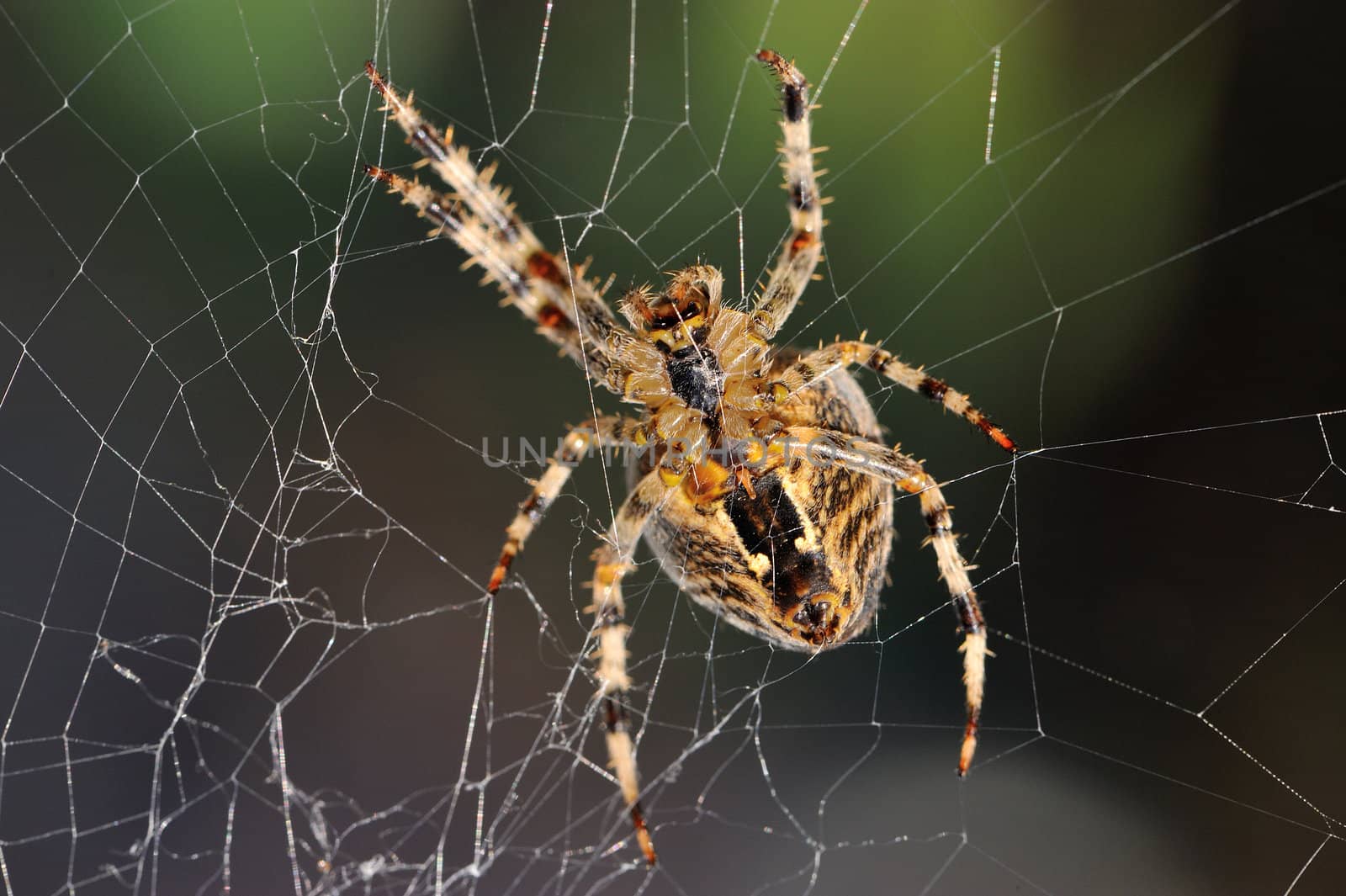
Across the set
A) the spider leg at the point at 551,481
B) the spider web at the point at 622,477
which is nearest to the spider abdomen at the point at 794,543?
the spider leg at the point at 551,481

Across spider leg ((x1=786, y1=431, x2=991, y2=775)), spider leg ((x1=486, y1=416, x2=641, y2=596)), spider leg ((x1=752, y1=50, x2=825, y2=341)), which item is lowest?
spider leg ((x1=786, y1=431, x2=991, y2=775))

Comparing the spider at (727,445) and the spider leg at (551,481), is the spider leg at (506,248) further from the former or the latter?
the spider leg at (551,481)

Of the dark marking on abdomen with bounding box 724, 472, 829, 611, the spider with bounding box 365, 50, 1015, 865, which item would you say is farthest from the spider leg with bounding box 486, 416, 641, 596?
the dark marking on abdomen with bounding box 724, 472, 829, 611

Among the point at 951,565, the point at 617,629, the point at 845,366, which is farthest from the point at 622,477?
the point at 951,565

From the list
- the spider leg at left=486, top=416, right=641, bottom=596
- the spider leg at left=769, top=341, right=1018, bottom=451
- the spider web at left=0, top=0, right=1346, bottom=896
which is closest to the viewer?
the spider leg at left=486, top=416, right=641, bottom=596

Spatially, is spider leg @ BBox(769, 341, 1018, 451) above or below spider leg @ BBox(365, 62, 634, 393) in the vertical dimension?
below

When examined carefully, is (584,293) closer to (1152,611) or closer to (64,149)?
(64,149)

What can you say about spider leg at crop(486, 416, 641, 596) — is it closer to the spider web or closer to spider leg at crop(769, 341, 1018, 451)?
the spider web
